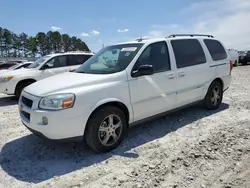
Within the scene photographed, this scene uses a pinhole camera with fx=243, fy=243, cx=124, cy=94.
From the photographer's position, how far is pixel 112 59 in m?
4.50

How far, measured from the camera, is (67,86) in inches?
145

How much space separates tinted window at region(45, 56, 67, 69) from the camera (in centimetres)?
898

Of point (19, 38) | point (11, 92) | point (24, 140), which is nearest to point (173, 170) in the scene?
point (24, 140)

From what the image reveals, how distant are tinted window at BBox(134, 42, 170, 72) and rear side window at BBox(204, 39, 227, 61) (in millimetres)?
1612

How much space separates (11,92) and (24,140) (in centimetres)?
420

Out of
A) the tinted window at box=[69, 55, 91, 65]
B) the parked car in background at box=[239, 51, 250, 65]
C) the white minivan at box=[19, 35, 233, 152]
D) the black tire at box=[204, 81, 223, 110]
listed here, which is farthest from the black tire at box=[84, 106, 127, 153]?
the parked car in background at box=[239, 51, 250, 65]

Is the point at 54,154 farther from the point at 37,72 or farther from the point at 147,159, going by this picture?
the point at 37,72

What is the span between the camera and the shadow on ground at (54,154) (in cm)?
341

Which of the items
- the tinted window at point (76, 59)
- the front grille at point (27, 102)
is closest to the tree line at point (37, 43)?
the tinted window at point (76, 59)

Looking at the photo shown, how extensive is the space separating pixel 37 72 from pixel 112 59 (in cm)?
501

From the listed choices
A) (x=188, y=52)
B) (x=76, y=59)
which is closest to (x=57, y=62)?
(x=76, y=59)

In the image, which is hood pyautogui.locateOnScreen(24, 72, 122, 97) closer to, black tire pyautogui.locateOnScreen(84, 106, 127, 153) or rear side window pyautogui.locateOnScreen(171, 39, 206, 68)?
black tire pyautogui.locateOnScreen(84, 106, 127, 153)

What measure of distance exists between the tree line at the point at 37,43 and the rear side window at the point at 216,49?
2532 inches

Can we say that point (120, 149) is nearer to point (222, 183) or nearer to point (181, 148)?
point (181, 148)
